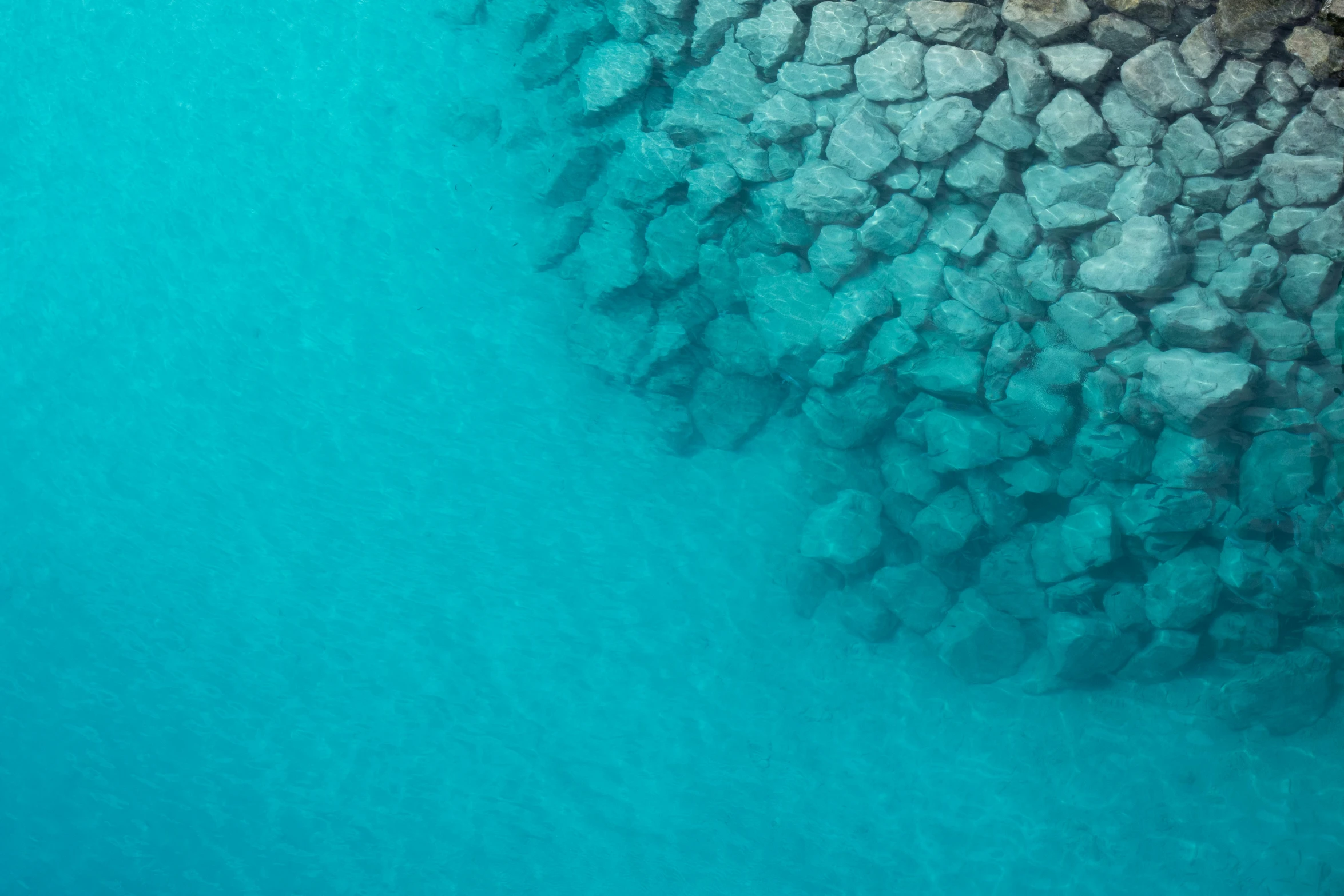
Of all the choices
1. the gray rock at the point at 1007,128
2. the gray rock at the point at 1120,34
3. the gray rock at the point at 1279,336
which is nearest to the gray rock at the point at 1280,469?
the gray rock at the point at 1279,336

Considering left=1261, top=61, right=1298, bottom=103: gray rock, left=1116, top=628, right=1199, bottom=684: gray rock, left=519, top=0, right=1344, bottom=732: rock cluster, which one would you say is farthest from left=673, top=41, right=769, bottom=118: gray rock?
left=1116, top=628, right=1199, bottom=684: gray rock

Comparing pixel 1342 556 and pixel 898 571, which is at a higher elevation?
pixel 1342 556

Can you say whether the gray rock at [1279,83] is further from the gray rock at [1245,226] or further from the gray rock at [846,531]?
the gray rock at [846,531]

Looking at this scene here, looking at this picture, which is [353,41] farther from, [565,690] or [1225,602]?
[1225,602]

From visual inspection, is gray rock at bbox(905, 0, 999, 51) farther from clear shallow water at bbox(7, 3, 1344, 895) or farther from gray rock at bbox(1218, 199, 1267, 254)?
clear shallow water at bbox(7, 3, 1344, 895)

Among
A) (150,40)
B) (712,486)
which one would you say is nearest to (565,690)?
(712,486)

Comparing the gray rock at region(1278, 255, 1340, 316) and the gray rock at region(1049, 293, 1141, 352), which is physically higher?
the gray rock at region(1278, 255, 1340, 316)

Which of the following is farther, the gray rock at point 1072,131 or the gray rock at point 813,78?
the gray rock at point 813,78
